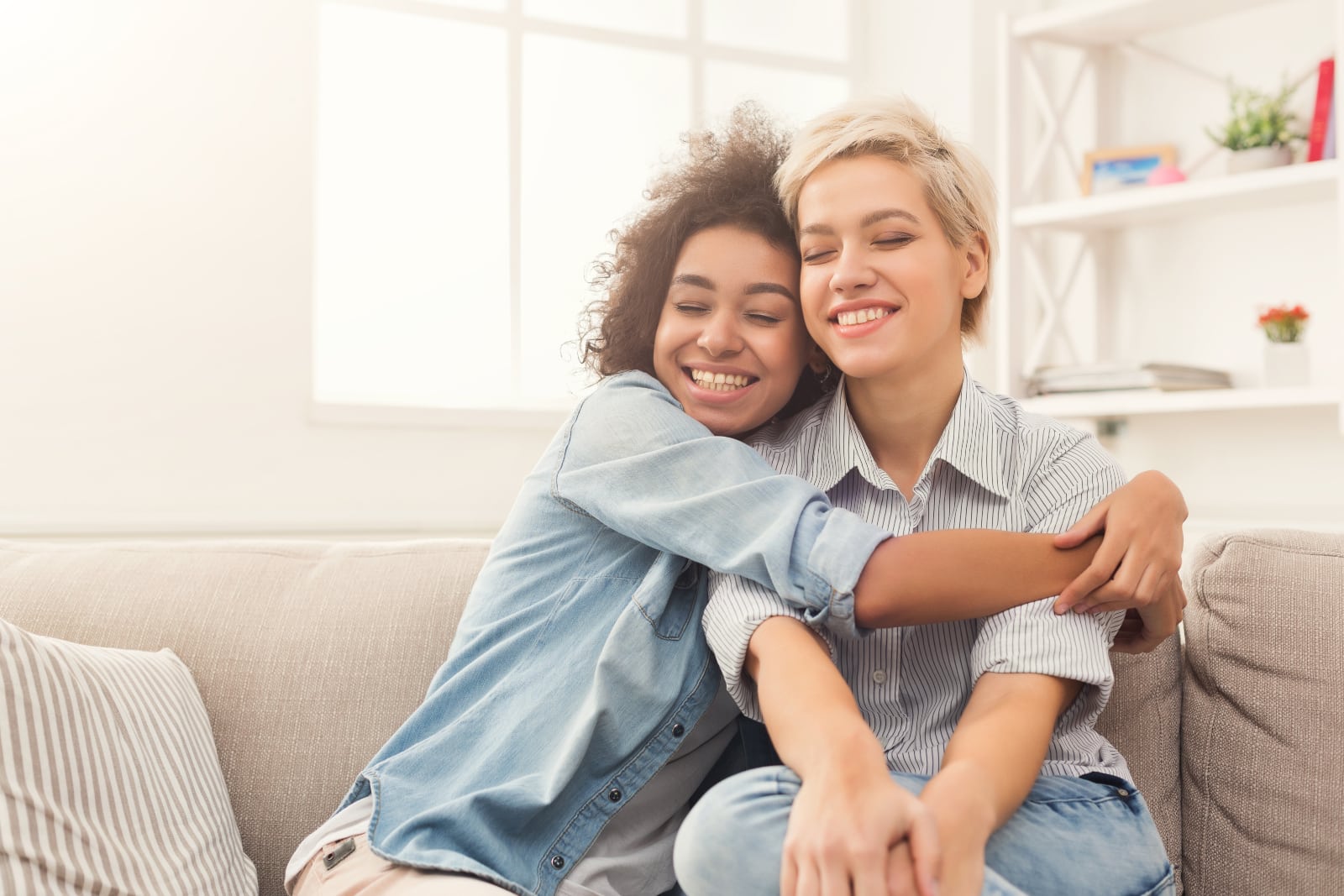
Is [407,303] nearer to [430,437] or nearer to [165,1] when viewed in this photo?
[430,437]

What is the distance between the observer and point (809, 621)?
1.10 m

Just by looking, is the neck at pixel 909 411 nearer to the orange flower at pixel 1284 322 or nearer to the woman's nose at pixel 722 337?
the woman's nose at pixel 722 337

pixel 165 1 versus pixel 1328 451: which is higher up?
pixel 165 1

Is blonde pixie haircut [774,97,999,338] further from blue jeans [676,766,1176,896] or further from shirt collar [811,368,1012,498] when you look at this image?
blue jeans [676,766,1176,896]

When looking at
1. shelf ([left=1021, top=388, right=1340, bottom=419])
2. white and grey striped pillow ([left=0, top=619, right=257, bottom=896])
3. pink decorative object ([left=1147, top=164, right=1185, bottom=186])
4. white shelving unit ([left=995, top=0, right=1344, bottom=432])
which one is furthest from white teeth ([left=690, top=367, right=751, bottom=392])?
pink decorative object ([left=1147, top=164, right=1185, bottom=186])

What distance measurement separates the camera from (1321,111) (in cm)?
284

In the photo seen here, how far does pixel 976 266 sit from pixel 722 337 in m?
0.31

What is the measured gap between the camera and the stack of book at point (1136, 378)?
305 cm

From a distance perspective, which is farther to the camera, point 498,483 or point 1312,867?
point 498,483

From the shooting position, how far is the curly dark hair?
4.71 ft

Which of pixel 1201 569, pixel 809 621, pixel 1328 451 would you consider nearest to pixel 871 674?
pixel 809 621

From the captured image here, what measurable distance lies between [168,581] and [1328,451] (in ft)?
9.02

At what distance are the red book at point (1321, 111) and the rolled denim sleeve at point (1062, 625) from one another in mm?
2050

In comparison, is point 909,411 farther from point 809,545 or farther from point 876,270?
point 809,545
